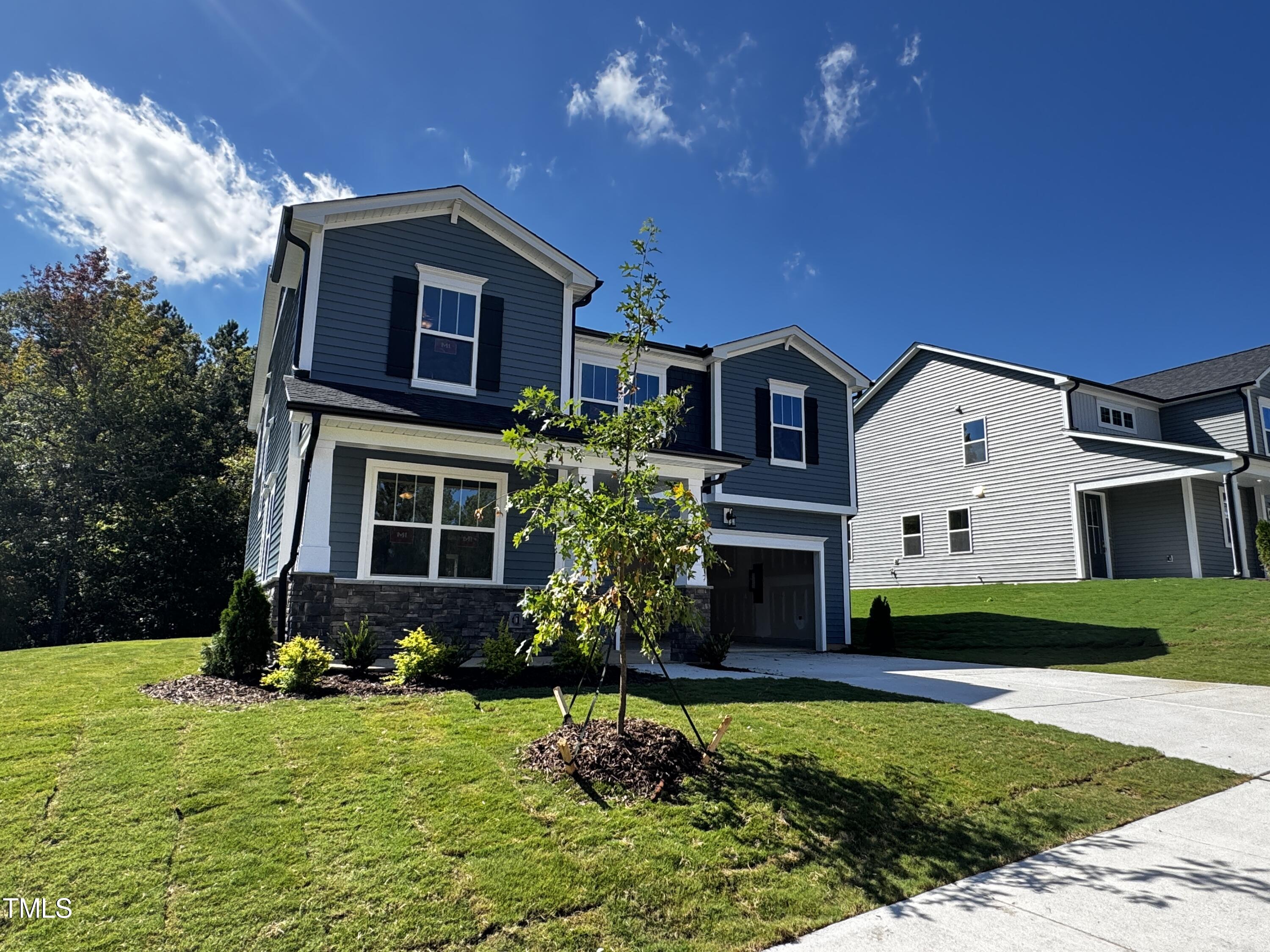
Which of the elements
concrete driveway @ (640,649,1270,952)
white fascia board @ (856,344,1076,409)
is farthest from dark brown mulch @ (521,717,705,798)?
white fascia board @ (856,344,1076,409)

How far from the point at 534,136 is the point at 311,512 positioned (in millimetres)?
7381

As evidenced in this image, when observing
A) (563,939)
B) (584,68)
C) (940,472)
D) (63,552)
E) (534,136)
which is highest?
(584,68)

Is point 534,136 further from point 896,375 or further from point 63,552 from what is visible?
point 63,552

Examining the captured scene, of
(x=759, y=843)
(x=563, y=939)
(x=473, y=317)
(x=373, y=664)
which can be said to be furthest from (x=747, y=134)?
(x=563, y=939)

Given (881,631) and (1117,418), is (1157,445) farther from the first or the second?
(881,631)

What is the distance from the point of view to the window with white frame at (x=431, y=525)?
10.1 meters

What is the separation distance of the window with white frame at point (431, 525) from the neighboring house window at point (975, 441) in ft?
55.6

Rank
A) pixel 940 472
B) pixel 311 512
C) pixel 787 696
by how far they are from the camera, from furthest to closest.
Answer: pixel 940 472 < pixel 311 512 < pixel 787 696

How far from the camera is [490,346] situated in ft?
38.4

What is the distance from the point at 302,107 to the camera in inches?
468

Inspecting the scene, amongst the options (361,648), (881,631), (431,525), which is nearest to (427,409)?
(431,525)

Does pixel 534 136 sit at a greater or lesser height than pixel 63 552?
greater

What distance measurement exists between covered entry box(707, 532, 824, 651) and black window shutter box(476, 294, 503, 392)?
229 inches

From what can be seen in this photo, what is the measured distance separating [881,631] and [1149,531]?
1063cm
